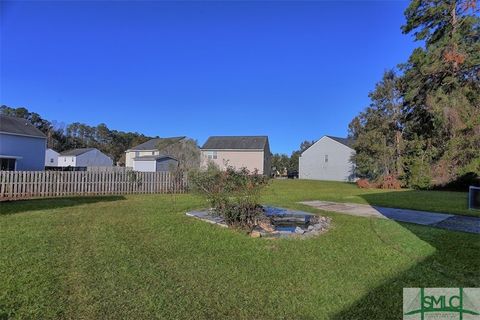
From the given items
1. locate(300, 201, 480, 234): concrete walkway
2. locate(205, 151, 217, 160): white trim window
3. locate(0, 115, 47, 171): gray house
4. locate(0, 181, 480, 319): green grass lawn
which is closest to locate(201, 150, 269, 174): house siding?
locate(205, 151, 217, 160): white trim window

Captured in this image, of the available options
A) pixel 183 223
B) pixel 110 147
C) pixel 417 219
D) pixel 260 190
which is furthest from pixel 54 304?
pixel 110 147

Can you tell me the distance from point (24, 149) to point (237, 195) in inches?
927

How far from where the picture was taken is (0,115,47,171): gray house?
77.6ft

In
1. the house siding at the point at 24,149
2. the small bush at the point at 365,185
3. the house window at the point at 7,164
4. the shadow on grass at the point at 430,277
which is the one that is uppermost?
the house siding at the point at 24,149

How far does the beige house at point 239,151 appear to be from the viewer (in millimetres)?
42375

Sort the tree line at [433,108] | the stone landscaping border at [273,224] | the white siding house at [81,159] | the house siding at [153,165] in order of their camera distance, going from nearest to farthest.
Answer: the stone landscaping border at [273,224] → the tree line at [433,108] → the house siding at [153,165] → the white siding house at [81,159]

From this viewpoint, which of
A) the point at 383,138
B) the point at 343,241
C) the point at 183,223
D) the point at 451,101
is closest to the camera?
the point at 343,241

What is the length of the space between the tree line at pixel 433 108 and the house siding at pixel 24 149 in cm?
2636

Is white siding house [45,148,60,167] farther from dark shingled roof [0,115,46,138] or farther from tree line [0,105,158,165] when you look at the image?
dark shingled roof [0,115,46,138]

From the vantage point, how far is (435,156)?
974 inches

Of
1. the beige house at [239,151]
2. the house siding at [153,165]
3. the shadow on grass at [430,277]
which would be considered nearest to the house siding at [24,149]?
the house siding at [153,165]

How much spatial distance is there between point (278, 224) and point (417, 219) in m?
3.86

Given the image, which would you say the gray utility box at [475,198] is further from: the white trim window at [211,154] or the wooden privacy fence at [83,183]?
the white trim window at [211,154]

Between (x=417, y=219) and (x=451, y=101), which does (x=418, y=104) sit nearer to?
(x=451, y=101)
